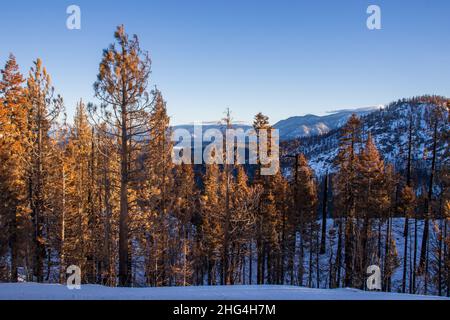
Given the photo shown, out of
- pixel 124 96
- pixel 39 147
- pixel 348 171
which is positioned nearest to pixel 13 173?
pixel 39 147

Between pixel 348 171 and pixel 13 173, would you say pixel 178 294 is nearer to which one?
pixel 13 173

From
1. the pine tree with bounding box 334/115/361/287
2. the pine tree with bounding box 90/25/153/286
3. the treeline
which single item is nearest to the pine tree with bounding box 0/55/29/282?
the treeline

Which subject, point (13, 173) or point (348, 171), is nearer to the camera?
point (13, 173)

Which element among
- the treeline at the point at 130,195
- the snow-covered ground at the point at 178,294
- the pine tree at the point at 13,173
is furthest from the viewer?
the pine tree at the point at 13,173

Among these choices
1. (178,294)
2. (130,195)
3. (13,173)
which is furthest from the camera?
(130,195)

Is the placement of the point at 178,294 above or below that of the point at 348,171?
below

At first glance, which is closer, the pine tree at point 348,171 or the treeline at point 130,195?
the treeline at point 130,195

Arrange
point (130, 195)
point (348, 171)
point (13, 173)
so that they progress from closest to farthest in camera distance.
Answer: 1. point (13, 173)
2. point (130, 195)
3. point (348, 171)

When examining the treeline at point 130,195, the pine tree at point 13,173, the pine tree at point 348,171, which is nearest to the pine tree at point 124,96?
the treeline at point 130,195

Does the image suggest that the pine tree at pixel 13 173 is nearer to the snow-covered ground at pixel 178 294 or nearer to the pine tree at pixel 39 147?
the pine tree at pixel 39 147

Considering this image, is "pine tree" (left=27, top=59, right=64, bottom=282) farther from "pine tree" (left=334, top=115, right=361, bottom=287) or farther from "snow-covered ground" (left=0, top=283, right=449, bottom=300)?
"pine tree" (left=334, top=115, right=361, bottom=287)

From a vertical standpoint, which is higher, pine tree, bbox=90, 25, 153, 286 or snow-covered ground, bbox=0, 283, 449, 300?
pine tree, bbox=90, 25, 153, 286

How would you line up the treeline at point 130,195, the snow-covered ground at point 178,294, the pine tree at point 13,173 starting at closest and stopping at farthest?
the snow-covered ground at point 178,294 < the treeline at point 130,195 < the pine tree at point 13,173

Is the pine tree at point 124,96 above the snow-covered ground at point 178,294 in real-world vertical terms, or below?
above
